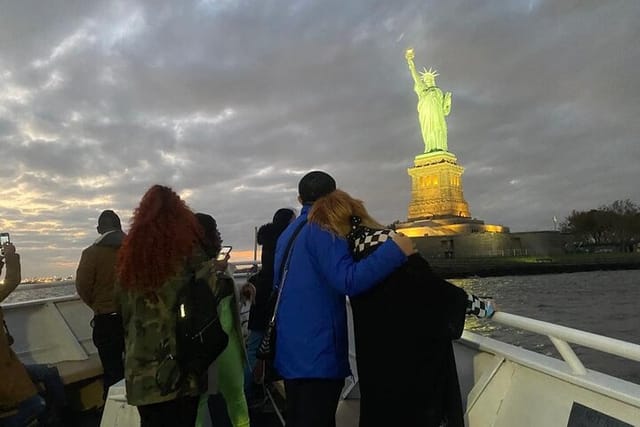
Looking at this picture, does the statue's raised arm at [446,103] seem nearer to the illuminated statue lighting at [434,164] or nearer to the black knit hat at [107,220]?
the illuminated statue lighting at [434,164]

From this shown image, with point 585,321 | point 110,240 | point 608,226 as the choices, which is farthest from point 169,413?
point 608,226

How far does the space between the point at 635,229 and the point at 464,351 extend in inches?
3287

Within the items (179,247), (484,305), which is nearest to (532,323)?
(484,305)

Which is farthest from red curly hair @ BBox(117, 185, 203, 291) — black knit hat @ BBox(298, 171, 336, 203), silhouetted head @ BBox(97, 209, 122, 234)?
silhouetted head @ BBox(97, 209, 122, 234)

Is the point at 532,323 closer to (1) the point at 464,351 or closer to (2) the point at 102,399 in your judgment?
(1) the point at 464,351

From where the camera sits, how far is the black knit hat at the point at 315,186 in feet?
8.23

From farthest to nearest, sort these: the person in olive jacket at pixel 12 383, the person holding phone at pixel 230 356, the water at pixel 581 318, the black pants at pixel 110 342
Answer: the water at pixel 581 318 → the black pants at pixel 110 342 → the person in olive jacket at pixel 12 383 → the person holding phone at pixel 230 356

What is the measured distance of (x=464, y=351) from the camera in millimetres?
3084

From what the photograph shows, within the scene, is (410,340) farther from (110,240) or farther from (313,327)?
(110,240)

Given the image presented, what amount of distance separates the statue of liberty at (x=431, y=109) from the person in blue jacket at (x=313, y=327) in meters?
54.6

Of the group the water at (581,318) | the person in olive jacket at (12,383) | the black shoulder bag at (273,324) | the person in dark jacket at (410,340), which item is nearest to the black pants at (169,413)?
the black shoulder bag at (273,324)

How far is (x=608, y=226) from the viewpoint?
77.2 metres

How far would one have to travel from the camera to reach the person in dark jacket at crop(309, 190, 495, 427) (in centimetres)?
217

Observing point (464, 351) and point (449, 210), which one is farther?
point (449, 210)
